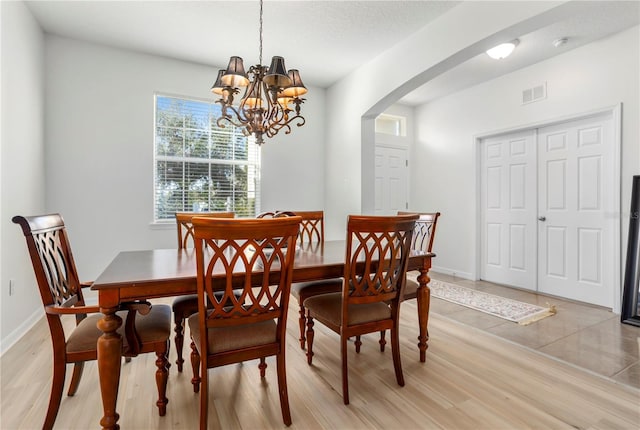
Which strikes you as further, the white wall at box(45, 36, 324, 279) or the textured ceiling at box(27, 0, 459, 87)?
the white wall at box(45, 36, 324, 279)

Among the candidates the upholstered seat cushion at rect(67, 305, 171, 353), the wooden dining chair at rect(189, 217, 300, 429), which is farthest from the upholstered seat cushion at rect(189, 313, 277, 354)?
the upholstered seat cushion at rect(67, 305, 171, 353)

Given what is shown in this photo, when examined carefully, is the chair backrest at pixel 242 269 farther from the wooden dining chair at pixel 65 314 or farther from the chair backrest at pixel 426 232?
the chair backrest at pixel 426 232

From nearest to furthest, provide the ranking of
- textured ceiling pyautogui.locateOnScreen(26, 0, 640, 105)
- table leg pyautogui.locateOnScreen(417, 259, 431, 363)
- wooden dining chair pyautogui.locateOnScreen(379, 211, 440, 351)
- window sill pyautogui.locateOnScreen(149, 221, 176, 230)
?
table leg pyautogui.locateOnScreen(417, 259, 431, 363) < wooden dining chair pyautogui.locateOnScreen(379, 211, 440, 351) < textured ceiling pyautogui.locateOnScreen(26, 0, 640, 105) < window sill pyautogui.locateOnScreen(149, 221, 176, 230)

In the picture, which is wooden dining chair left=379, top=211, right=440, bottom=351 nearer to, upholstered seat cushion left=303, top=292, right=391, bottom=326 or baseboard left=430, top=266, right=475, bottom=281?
upholstered seat cushion left=303, top=292, right=391, bottom=326

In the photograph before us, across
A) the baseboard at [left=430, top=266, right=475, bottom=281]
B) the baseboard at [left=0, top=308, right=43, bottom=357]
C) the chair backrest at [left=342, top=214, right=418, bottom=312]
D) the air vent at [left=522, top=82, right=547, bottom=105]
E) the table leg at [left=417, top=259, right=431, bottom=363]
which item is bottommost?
the baseboard at [left=0, top=308, right=43, bottom=357]

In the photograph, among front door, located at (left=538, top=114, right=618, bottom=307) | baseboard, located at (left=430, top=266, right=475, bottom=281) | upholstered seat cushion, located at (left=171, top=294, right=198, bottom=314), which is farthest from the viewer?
baseboard, located at (left=430, top=266, right=475, bottom=281)

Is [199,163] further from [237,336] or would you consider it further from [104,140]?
[237,336]

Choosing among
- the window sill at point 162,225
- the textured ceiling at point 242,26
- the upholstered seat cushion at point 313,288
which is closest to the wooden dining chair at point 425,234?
the upholstered seat cushion at point 313,288

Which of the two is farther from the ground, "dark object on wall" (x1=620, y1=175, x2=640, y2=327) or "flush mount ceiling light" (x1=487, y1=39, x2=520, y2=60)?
"flush mount ceiling light" (x1=487, y1=39, x2=520, y2=60)

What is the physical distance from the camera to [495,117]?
4359 millimetres

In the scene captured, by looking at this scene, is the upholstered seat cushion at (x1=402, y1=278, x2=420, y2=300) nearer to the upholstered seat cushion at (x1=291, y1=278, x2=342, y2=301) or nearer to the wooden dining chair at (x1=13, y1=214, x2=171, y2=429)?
the upholstered seat cushion at (x1=291, y1=278, x2=342, y2=301)

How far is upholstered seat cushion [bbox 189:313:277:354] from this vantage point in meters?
1.47

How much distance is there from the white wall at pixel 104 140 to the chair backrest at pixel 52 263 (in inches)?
77.0

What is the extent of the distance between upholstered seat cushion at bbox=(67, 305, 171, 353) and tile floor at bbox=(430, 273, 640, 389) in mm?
2510
